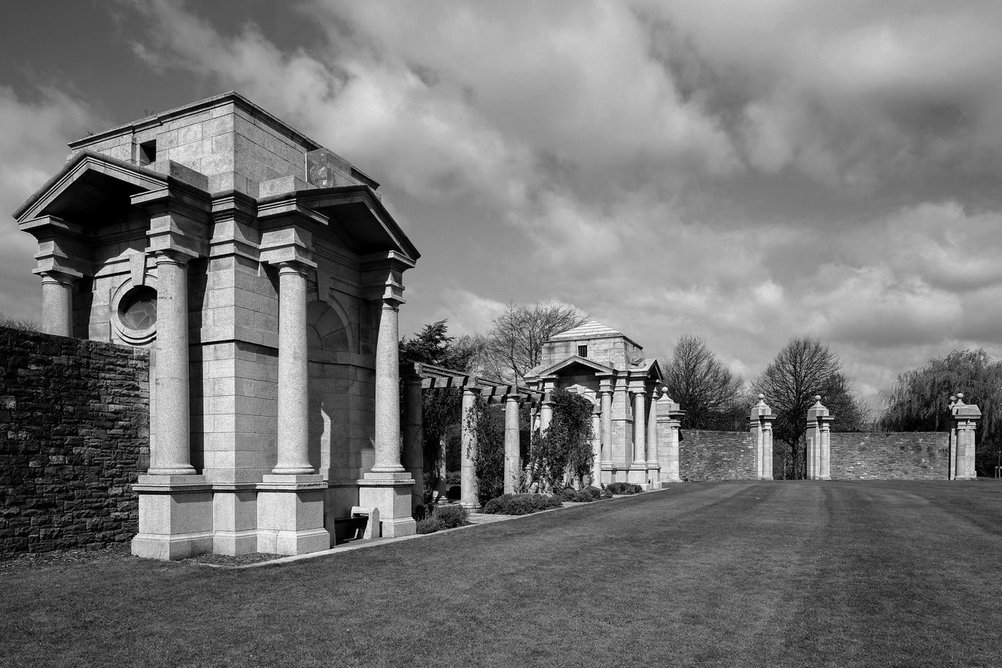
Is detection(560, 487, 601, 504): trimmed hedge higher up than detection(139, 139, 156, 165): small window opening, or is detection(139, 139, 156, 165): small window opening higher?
detection(139, 139, 156, 165): small window opening

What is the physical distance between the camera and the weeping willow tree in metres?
45.6

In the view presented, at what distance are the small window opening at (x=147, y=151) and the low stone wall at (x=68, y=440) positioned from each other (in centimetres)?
375

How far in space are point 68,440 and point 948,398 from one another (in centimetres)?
5194

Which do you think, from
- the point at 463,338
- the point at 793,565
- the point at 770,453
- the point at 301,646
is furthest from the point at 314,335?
the point at 463,338

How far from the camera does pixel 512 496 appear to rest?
2116cm

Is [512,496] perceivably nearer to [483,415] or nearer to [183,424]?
[483,415]

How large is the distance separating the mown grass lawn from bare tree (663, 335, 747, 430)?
49482mm

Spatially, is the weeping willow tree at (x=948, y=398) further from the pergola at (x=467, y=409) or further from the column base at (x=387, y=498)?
the column base at (x=387, y=498)

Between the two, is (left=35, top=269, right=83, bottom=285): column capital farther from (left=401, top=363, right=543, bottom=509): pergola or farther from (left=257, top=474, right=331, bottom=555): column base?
(left=401, top=363, right=543, bottom=509): pergola

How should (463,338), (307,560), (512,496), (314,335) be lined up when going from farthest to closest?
(463,338) < (512,496) < (314,335) < (307,560)

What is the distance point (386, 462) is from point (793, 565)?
7.52m

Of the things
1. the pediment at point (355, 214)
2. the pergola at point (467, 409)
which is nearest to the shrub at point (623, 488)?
the pergola at point (467, 409)

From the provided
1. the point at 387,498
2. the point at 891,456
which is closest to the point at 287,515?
the point at 387,498

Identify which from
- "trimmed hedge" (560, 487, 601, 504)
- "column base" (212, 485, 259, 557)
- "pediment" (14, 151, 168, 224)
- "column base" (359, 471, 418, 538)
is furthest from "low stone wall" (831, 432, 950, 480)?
"pediment" (14, 151, 168, 224)
